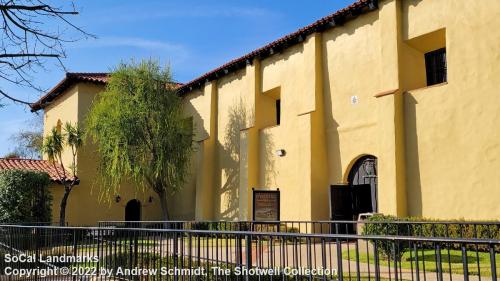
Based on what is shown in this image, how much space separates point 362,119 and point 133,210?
16045mm

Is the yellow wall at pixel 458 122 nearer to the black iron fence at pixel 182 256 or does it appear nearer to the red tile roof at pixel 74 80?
the black iron fence at pixel 182 256

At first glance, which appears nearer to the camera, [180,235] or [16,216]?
[180,235]

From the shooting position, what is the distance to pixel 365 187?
1669cm

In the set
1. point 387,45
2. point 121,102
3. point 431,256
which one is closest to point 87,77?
point 121,102

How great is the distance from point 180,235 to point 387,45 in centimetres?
1107

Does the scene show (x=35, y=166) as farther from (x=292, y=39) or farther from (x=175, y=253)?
(x=175, y=253)

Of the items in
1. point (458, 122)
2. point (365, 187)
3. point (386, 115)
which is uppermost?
point (386, 115)

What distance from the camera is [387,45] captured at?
51.0ft

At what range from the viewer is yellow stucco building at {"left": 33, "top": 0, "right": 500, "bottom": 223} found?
13234 millimetres

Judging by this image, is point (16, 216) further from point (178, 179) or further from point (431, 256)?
point (431, 256)

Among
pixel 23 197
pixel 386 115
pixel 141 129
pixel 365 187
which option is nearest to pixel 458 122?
pixel 386 115

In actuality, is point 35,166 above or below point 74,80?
below

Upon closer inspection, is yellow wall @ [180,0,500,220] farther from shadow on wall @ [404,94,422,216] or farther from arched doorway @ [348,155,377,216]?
arched doorway @ [348,155,377,216]

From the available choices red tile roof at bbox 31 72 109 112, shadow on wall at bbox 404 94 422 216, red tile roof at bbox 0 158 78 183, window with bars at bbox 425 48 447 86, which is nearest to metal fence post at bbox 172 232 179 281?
shadow on wall at bbox 404 94 422 216
